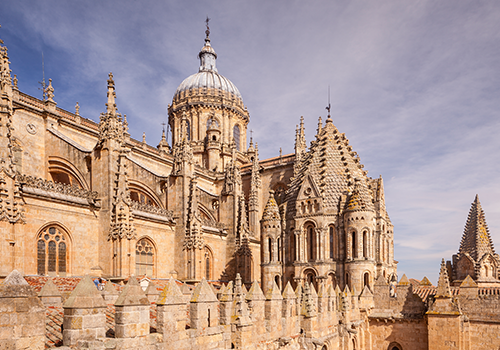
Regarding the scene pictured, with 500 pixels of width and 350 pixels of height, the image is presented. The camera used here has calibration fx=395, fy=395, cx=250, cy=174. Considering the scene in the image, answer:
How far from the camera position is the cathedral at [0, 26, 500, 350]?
433 inches

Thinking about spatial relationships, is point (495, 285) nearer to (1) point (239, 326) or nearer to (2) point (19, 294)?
(1) point (239, 326)

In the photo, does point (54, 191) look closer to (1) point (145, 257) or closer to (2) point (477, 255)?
(1) point (145, 257)

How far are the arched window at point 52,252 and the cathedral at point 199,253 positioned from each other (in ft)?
0.22

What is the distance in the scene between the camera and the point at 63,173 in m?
26.4

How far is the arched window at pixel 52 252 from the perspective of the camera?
18.7 m

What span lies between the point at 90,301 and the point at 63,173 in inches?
816

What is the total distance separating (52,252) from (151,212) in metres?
7.07

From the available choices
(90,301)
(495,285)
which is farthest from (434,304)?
(90,301)

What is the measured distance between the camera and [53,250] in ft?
63.5

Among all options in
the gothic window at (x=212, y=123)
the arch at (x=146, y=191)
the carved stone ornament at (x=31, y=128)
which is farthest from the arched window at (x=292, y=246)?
the gothic window at (x=212, y=123)

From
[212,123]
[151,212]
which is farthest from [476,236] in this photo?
[212,123]

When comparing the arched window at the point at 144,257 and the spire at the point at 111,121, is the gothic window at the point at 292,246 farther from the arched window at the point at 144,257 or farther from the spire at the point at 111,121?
the spire at the point at 111,121

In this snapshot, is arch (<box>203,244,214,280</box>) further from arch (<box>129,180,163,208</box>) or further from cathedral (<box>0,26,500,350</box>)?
arch (<box>129,180,163,208</box>)

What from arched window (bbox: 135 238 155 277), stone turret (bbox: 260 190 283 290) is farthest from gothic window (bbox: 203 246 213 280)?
arched window (bbox: 135 238 155 277)
